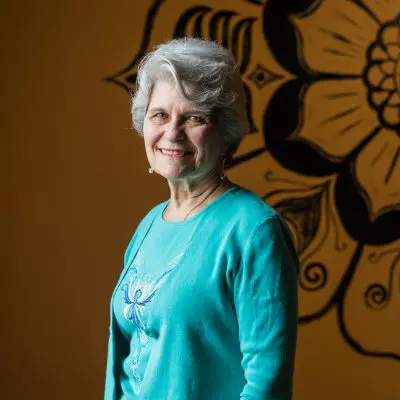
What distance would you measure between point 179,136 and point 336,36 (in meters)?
1.30

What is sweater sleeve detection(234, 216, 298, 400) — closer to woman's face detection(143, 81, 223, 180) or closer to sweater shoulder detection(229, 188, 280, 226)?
sweater shoulder detection(229, 188, 280, 226)

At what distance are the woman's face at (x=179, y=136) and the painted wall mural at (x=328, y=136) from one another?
41.3 inches

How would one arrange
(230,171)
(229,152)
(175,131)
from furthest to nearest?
1. (230,171)
2. (229,152)
3. (175,131)

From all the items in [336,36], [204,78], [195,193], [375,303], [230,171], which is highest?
[336,36]

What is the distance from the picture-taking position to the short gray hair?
1.19 meters

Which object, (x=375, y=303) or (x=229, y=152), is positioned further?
(x=375, y=303)

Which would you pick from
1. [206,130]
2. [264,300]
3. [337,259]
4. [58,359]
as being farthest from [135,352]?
[337,259]

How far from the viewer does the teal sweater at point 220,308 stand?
1.09 metres

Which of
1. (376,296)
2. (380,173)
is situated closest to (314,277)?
(376,296)

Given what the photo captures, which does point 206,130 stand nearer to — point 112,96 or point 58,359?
point 112,96

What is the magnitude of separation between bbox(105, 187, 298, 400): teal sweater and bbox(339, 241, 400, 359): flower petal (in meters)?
1.26

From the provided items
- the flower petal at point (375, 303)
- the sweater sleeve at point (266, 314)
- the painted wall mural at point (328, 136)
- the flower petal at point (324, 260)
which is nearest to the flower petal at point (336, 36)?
the painted wall mural at point (328, 136)

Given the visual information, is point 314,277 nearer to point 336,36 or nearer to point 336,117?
point 336,117

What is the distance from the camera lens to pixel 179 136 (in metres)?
1.21
